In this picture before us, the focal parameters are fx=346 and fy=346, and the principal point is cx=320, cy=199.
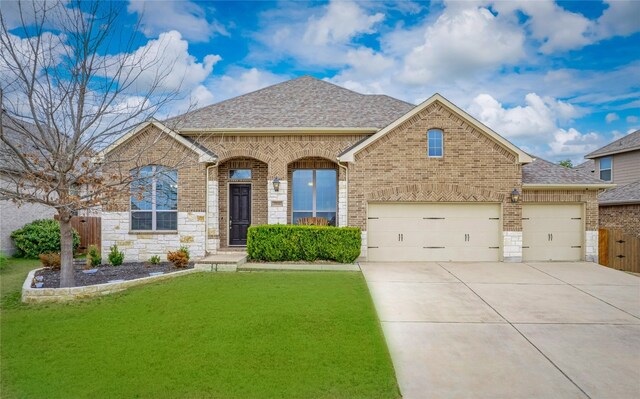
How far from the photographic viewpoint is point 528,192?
39.1 feet

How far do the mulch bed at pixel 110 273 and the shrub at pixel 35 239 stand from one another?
482cm

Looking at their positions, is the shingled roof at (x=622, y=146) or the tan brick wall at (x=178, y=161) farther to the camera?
the shingled roof at (x=622, y=146)

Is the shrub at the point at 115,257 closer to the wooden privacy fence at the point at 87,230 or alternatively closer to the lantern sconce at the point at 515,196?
the wooden privacy fence at the point at 87,230

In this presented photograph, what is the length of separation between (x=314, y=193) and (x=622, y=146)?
17.8 metres

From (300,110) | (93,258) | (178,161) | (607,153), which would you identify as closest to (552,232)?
(300,110)

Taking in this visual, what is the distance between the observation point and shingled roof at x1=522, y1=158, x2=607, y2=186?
11.9m

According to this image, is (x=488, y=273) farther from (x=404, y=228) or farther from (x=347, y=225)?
(x=347, y=225)

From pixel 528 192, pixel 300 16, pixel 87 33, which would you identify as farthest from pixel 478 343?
pixel 300 16

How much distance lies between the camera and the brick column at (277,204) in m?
12.6

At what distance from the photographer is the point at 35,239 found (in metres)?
13.9

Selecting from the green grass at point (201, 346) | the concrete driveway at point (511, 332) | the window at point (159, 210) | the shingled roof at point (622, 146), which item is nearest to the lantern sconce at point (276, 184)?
the window at point (159, 210)

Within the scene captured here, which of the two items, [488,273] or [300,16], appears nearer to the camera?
[488,273]

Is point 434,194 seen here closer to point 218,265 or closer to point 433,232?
point 433,232

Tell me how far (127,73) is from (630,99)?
23.4 metres
